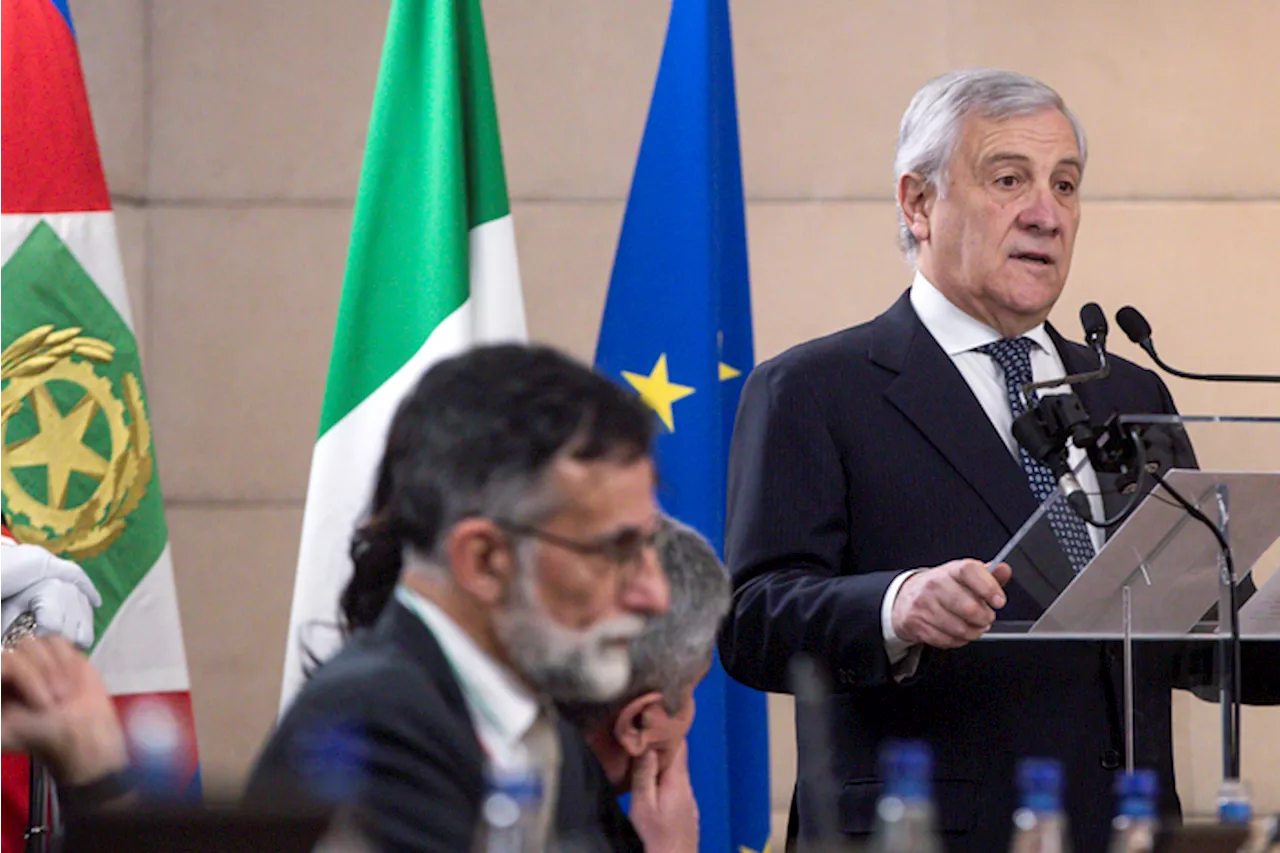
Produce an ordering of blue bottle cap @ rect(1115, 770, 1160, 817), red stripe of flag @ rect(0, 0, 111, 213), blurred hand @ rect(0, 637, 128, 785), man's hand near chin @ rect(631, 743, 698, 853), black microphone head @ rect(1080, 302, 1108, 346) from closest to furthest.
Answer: blue bottle cap @ rect(1115, 770, 1160, 817) < blurred hand @ rect(0, 637, 128, 785) < man's hand near chin @ rect(631, 743, 698, 853) < black microphone head @ rect(1080, 302, 1108, 346) < red stripe of flag @ rect(0, 0, 111, 213)

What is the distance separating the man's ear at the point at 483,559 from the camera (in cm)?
165

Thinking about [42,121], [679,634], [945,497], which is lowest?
[679,634]

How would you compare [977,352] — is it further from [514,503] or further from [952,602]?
[514,503]

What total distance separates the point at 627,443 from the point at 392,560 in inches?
10.5

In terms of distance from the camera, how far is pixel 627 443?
1.73 meters

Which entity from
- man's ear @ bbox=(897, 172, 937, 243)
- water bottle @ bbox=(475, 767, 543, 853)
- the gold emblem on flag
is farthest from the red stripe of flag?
water bottle @ bbox=(475, 767, 543, 853)

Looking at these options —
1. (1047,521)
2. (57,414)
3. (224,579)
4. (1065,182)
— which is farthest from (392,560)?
(224,579)

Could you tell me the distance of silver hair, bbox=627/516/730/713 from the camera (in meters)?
2.18

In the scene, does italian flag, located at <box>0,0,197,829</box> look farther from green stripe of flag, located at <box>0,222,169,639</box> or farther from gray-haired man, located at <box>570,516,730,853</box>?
gray-haired man, located at <box>570,516,730,853</box>

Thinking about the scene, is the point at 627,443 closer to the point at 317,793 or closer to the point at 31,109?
the point at 317,793

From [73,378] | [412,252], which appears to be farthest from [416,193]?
[73,378]

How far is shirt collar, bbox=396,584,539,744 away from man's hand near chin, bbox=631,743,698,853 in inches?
20.9

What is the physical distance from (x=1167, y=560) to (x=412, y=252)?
1743mm

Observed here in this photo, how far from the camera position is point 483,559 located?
1.66 m
